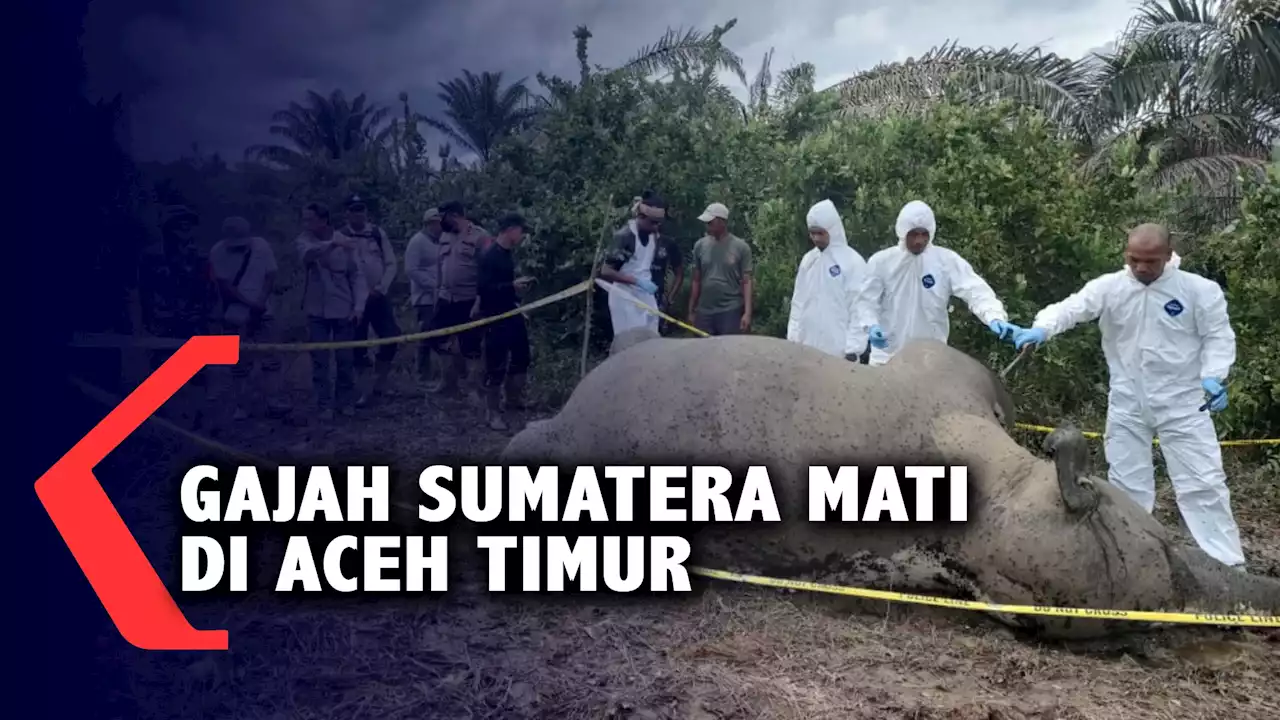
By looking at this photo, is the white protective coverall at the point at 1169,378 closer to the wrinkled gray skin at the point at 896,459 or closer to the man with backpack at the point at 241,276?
the wrinkled gray skin at the point at 896,459

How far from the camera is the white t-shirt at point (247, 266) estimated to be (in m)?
7.58

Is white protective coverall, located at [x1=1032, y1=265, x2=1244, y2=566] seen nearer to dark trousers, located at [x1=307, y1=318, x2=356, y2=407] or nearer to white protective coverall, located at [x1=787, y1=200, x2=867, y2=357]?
white protective coverall, located at [x1=787, y1=200, x2=867, y2=357]

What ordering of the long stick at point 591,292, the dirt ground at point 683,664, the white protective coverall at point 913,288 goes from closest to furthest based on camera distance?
the dirt ground at point 683,664
the white protective coverall at point 913,288
the long stick at point 591,292

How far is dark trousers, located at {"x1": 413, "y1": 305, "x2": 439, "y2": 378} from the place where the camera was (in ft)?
29.6

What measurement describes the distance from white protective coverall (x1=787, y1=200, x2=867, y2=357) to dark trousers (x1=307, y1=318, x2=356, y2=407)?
3.74 metres

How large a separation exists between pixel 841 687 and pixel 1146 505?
2.28 m

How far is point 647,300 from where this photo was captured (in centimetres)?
798

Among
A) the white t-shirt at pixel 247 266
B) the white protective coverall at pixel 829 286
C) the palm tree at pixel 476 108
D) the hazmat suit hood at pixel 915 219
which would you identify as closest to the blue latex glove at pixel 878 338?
the hazmat suit hood at pixel 915 219

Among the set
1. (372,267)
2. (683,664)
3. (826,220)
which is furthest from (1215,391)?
(372,267)

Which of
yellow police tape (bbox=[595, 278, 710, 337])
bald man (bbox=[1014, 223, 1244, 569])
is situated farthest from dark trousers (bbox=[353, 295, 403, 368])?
bald man (bbox=[1014, 223, 1244, 569])

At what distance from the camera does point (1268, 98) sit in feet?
40.7

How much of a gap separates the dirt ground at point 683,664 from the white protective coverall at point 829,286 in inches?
117

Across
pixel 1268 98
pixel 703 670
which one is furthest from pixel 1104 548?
pixel 1268 98

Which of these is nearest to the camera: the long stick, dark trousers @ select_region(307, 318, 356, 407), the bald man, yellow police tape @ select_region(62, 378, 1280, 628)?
yellow police tape @ select_region(62, 378, 1280, 628)
